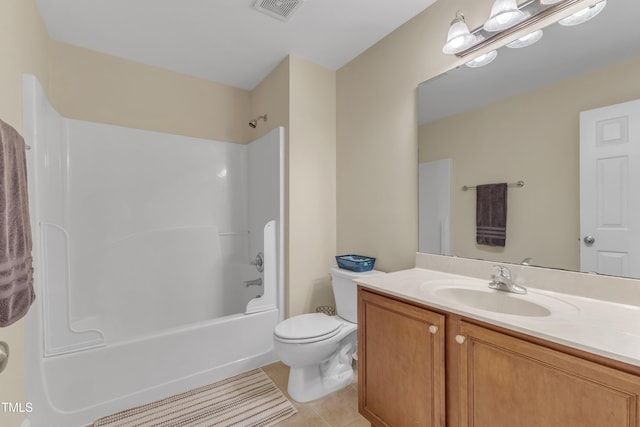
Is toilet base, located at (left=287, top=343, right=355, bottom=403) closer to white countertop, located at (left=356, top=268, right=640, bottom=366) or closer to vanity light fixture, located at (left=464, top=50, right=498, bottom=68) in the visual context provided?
white countertop, located at (left=356, top=268, right=640, bottom=366)

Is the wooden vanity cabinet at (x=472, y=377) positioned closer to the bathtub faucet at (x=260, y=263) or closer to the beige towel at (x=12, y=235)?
the bathtub faucet at (x=260, y=263)

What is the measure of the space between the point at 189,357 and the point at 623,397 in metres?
2.04

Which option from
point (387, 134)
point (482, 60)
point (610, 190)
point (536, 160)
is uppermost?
point (482, 60)

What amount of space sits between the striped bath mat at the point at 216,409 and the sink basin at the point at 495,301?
1.15m

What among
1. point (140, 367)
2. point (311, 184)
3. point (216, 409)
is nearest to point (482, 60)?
point (311, 184)

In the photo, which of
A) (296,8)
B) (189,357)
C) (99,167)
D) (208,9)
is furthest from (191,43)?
(189,357)

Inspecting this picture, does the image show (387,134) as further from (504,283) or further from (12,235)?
(12,235)

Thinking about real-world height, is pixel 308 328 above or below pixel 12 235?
below

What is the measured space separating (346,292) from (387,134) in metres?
1.15

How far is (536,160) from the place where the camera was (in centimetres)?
124

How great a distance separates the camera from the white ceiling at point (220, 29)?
1.69 metres

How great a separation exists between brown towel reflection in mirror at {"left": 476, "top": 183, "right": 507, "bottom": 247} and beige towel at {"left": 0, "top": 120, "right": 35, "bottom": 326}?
5.98 feet

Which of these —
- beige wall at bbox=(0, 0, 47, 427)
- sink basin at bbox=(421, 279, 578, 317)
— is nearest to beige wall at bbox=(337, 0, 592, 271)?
sink basin at bbox=(421, 279, 578, 317)

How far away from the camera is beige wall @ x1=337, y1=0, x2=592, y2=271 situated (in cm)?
167
